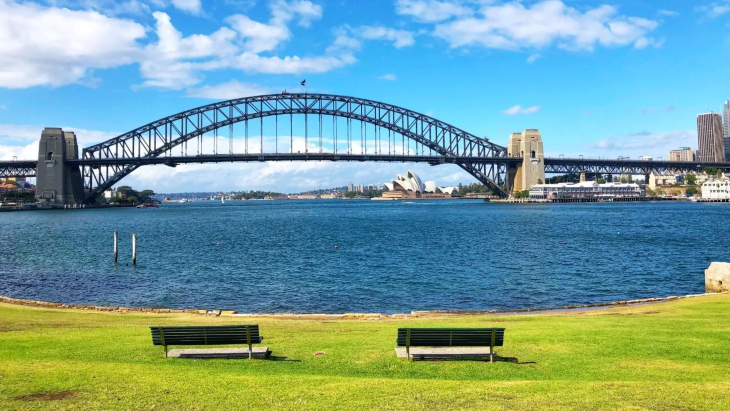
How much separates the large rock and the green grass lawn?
5962mm

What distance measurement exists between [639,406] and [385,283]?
16256mm

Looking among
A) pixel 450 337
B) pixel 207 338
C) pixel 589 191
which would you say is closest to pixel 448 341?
pixel 450 337

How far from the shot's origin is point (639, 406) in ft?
19.2

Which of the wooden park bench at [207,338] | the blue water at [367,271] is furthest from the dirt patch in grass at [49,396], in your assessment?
the blue water at [367,271]

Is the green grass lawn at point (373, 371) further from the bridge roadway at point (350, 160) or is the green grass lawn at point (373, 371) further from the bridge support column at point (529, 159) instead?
the bridge support column at point (529, 159)

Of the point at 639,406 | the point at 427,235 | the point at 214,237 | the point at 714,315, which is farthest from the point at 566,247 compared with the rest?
the point at 639,406

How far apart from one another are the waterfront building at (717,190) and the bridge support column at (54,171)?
133309mm

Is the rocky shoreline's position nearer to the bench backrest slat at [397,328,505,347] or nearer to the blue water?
the blue water

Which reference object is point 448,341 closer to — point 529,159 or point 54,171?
point 54,171

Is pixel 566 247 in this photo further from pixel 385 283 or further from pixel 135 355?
pixel 135 355

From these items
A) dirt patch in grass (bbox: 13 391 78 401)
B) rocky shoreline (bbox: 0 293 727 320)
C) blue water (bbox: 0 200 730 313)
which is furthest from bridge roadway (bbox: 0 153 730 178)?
dirt patch in grass (bbox: 13 391 78 401)

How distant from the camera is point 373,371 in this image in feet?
25.7

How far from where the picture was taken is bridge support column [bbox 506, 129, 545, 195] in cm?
12544

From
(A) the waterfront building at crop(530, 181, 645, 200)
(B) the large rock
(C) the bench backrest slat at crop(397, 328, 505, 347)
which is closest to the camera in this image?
(C) the bench backrest slat at crop(397, 328, 505, 347)
